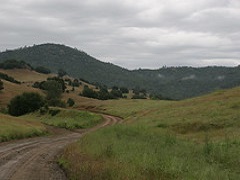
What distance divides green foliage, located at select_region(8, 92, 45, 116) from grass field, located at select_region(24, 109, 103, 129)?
1031 cm

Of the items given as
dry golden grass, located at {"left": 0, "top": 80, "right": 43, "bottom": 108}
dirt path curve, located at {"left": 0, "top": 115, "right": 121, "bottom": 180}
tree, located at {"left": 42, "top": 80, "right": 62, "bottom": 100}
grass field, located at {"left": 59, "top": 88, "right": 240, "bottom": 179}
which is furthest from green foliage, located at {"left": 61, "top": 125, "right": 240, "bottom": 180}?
tree, located at {"left": 42, "top": 80, "right": 62, "bottom": 100}

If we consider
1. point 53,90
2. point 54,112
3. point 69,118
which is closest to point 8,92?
point 53,90

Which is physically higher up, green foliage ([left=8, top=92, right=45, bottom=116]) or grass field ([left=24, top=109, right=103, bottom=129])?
green foliage ([left=8, top=92, right=45, bottom=116])

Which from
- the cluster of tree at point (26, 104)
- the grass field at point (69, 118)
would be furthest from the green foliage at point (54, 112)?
the cluster of tree at point (26, 104)

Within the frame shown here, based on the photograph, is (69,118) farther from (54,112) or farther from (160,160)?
(160,160)

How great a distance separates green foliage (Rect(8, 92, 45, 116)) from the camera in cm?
10806

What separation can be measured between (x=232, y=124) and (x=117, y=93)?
15687 cm

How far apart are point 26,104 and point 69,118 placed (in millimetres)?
29112

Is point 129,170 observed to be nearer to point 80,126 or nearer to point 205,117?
point 205,117

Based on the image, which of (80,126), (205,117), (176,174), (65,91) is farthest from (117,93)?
(176,174)

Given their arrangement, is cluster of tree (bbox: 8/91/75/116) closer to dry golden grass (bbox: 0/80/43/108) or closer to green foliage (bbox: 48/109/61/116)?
green foliage (bbox: 48/109/61/116)

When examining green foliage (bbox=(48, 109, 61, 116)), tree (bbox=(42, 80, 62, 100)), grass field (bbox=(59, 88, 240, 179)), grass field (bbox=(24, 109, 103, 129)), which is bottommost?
grass field (bbox=(24, 109, 103, 129))

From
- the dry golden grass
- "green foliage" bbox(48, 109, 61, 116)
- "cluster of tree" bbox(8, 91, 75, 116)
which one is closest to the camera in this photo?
"green foliage" bbox(48, 109, 61, 116)

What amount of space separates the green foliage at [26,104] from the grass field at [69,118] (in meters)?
10.3
